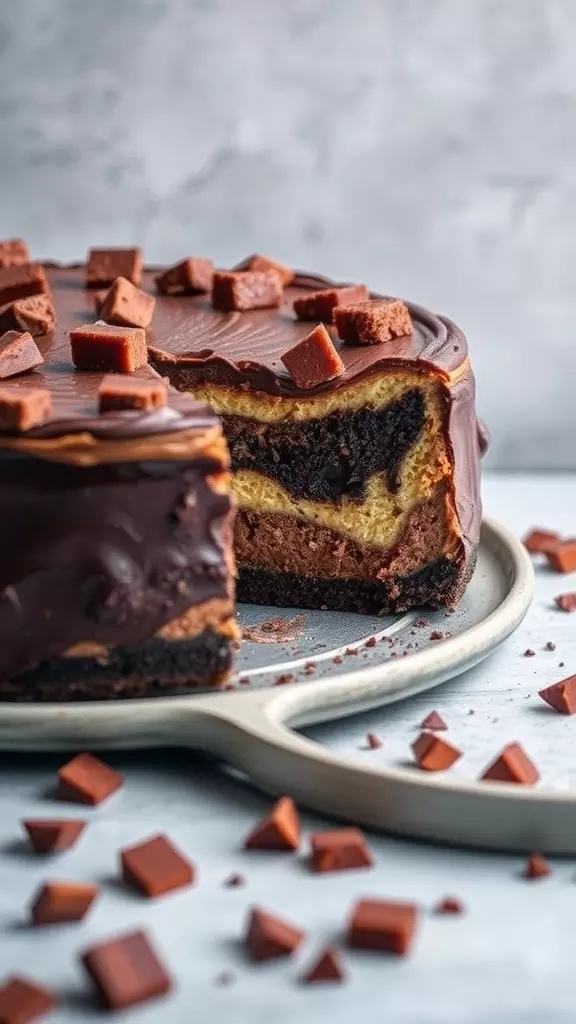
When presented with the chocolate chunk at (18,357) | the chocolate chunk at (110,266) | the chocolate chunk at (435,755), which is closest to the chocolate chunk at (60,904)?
the chocolate chunk at (435,755)

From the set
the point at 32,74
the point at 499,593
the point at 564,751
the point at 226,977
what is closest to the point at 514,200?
the point at 32,74

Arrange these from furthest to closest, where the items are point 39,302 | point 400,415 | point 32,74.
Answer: point 32,74
point 39,302
point 400,415

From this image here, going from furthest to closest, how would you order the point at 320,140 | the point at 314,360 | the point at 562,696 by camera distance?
1. the point at 320,140
2. the point at 314,360
3. the point at 562,696

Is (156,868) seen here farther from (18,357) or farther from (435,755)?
(18,357)

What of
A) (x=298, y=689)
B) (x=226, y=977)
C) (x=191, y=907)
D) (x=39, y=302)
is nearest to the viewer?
(x=226, y=977)

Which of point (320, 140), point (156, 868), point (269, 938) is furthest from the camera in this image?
point (320, 140)

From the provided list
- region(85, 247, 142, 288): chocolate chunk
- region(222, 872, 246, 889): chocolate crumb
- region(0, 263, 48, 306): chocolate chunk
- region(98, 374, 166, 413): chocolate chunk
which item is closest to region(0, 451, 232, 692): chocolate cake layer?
region(98, 374, 166, 413): chocolate chunk

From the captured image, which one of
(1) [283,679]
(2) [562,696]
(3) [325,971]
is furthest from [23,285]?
(3) [325,971]

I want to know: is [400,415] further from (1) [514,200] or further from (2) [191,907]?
(1) [514,200]
